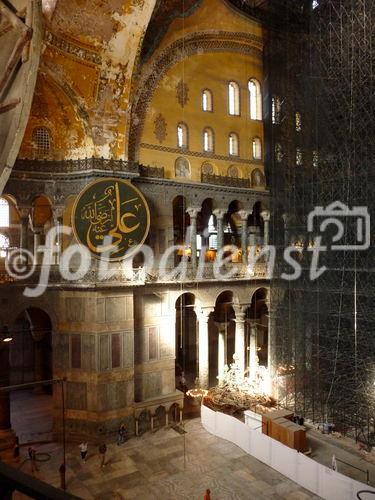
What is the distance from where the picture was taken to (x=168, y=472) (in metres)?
12.9

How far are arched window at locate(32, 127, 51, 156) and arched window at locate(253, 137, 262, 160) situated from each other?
9.20 meters

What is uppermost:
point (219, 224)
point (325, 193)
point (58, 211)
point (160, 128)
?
point (160, 128)

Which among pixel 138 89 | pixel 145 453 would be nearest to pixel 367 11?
pixel 138 89

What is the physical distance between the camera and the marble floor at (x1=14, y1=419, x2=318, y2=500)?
38.5 ft

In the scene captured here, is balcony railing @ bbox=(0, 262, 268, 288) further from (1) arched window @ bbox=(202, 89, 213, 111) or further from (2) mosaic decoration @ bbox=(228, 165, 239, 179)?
(1) arched window @ bbox=(202, 89, 213, 111)

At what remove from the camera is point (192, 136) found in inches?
706

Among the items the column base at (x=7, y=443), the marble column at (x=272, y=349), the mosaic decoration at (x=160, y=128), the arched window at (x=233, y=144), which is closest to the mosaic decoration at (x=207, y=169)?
the arched window at (x=233, y=144)

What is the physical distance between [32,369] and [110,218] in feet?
35.7

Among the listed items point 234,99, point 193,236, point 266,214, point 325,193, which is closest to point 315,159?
point 325,193

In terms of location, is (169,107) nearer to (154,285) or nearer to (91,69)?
(91,69)

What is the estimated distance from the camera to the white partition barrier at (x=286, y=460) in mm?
10812

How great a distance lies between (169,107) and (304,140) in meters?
5.53

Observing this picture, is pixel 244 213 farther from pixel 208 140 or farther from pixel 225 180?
pixel 208 140

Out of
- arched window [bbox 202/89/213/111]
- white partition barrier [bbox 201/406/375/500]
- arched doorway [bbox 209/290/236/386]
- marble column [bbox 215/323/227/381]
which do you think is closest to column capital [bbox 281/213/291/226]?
arched doorway [bbox 209/290/236/386]
